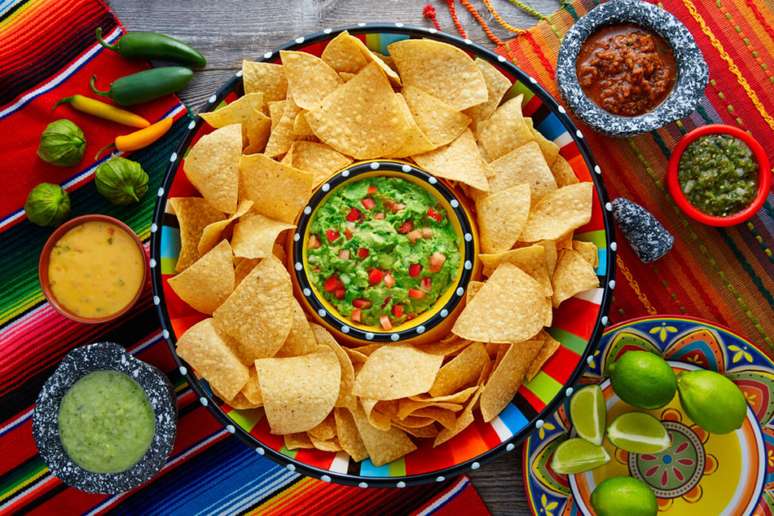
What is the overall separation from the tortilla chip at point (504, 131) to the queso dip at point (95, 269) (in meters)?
1.35

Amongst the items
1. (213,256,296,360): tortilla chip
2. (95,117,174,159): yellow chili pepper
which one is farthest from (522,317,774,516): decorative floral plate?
(95,117,174,159): yellow chili pepper

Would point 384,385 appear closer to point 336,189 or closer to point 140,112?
point 336,189

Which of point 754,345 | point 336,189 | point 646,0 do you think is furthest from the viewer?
point 646,0

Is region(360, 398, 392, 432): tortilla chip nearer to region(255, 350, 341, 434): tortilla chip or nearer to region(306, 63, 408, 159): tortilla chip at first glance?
region(255, 350, 341, 434): tortilla chip

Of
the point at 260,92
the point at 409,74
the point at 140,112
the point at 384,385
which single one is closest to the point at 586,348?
the point at 384,385

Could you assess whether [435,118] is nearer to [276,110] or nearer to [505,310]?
[276,110]

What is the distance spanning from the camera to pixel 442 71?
263 cm

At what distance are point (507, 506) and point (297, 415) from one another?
40.7 inches

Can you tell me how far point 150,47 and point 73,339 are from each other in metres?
1.19

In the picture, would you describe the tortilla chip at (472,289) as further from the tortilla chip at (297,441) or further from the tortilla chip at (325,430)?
the tortilla chip at (297,441)

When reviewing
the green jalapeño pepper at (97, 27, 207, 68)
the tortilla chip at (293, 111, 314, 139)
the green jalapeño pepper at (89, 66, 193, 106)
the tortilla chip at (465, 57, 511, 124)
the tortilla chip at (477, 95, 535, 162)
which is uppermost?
the green jalapeño pepper at (97, 27, 207, 68)

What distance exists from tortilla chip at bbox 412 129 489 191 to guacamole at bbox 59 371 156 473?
136 cm

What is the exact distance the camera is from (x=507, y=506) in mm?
2945

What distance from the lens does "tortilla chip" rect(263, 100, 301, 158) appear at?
2.62 meters
